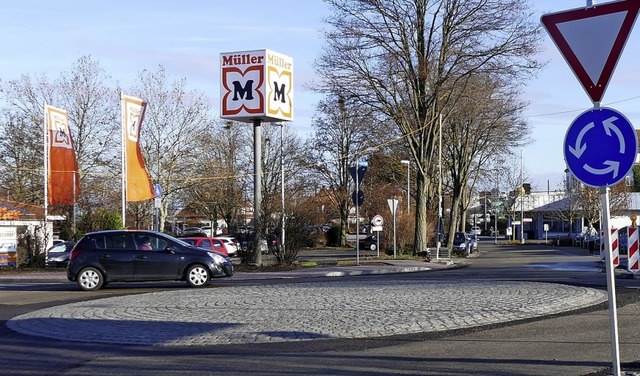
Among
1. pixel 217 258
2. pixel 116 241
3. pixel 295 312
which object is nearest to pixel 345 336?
pixel 295 312

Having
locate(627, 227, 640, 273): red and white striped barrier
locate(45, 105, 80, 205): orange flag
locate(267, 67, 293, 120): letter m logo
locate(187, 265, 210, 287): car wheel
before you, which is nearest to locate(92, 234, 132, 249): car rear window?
locate(187, 265, 210, 287): car wheel

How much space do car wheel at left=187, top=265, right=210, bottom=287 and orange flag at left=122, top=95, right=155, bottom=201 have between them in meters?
11.4

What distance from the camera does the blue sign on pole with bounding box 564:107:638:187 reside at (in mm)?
6113

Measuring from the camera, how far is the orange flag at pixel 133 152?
3164cm

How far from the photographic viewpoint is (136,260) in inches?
824

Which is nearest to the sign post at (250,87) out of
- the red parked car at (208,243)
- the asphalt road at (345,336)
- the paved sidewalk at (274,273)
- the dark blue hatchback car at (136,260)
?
the paved sidewalk at (274,273)

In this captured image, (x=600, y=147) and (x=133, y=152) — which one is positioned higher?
(x=133, y=152)

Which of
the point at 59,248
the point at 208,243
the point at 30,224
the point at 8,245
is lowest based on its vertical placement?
the point at 59,248

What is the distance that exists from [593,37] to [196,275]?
52.8ft

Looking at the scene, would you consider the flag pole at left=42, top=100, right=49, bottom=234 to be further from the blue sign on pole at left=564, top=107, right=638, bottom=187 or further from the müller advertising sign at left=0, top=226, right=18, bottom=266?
the blue sign on pole at left=564, top=107, right=638, bottom=187

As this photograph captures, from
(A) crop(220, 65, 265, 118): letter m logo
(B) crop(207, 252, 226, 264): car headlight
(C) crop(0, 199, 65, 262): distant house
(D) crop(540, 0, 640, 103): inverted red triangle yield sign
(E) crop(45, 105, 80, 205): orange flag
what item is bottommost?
(B) crop(207, 252, 226, 264): car headlight

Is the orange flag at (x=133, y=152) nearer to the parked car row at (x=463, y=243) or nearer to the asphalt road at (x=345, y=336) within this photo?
the asphalt road at (x=345, y=336)

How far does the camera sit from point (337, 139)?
221ft

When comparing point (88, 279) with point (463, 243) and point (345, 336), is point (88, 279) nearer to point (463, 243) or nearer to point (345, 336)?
point (345, 336)
